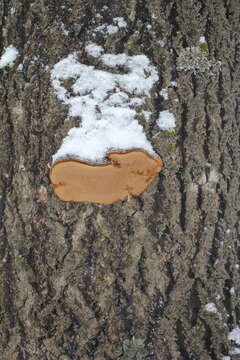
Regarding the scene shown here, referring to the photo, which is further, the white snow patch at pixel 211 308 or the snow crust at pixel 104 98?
the white snow patch at pixel 211 308

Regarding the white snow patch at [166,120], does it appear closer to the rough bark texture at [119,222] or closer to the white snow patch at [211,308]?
the rough bark texture at [119,222]

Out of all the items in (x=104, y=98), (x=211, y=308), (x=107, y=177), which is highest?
(x=104, y=98)

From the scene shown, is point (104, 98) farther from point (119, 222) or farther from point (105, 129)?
point (119, 222)

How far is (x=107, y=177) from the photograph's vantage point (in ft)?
4.58

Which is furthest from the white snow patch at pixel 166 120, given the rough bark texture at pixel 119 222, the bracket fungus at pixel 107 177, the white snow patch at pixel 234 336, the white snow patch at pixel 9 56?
the white snow patch at pixel 234 336

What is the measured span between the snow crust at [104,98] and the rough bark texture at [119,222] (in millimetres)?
38

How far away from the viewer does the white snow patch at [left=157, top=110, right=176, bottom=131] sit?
1509 mm

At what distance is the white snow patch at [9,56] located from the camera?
62.4 inches

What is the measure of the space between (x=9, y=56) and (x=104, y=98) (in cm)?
41

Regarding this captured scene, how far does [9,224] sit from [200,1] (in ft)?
3.56

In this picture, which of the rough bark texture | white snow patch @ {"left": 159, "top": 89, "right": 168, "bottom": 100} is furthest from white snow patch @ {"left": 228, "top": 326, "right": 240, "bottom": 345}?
white snow patch @ {"left": 159, "top": 89, "right": 168, "bottom": 100}

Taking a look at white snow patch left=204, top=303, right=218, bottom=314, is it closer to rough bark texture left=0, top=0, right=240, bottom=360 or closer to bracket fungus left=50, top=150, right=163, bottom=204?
rough bark texture left=0, top=0, right=240, bottom=360

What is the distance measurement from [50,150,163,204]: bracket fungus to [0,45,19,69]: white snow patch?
0.46 m

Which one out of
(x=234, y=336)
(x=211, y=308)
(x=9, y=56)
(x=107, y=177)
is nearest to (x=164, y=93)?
(x=107, y=177)
